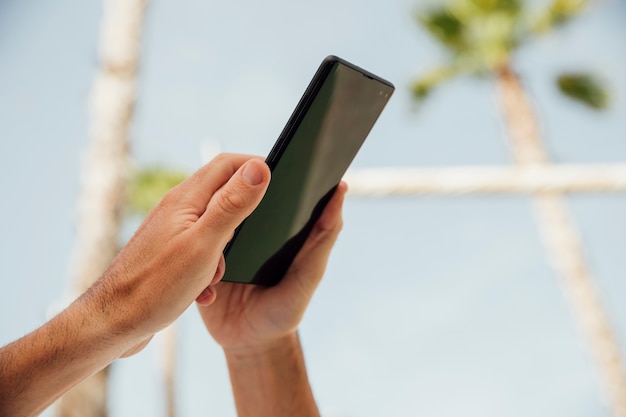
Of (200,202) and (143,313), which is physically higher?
(200,202)

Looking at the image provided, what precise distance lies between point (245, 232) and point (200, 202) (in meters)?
0.32

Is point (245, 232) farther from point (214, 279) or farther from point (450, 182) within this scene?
point (450, 182)

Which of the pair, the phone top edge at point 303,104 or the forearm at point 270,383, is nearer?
the phone top edge at point 303,104

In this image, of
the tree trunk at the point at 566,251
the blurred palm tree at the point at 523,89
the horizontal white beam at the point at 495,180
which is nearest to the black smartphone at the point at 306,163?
the horizontal white beam at the point at 495,180

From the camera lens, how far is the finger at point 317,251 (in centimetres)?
174

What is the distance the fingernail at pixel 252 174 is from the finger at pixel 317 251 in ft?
1.68

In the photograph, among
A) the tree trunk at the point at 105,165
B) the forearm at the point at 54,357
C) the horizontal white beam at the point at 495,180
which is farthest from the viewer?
the tree trunk at the point at 105,165

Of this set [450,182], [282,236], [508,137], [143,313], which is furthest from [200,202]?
[508,137]

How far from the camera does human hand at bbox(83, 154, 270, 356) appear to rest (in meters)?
1.19

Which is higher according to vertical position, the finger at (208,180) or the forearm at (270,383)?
the finger at (208,180)

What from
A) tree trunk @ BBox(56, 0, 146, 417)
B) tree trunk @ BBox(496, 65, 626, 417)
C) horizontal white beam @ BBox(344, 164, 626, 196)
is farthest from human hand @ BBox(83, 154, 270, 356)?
tree trunk @ BBox(496, 65, 626, 417)

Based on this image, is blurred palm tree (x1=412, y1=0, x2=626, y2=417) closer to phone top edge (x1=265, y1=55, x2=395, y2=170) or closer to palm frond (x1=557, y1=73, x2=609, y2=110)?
palm frond (x1=557, y1=73, x2=609, y2=110)

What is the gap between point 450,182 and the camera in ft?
11.4

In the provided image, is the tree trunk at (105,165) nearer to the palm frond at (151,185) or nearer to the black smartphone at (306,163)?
the black smartphone at (306,163)
